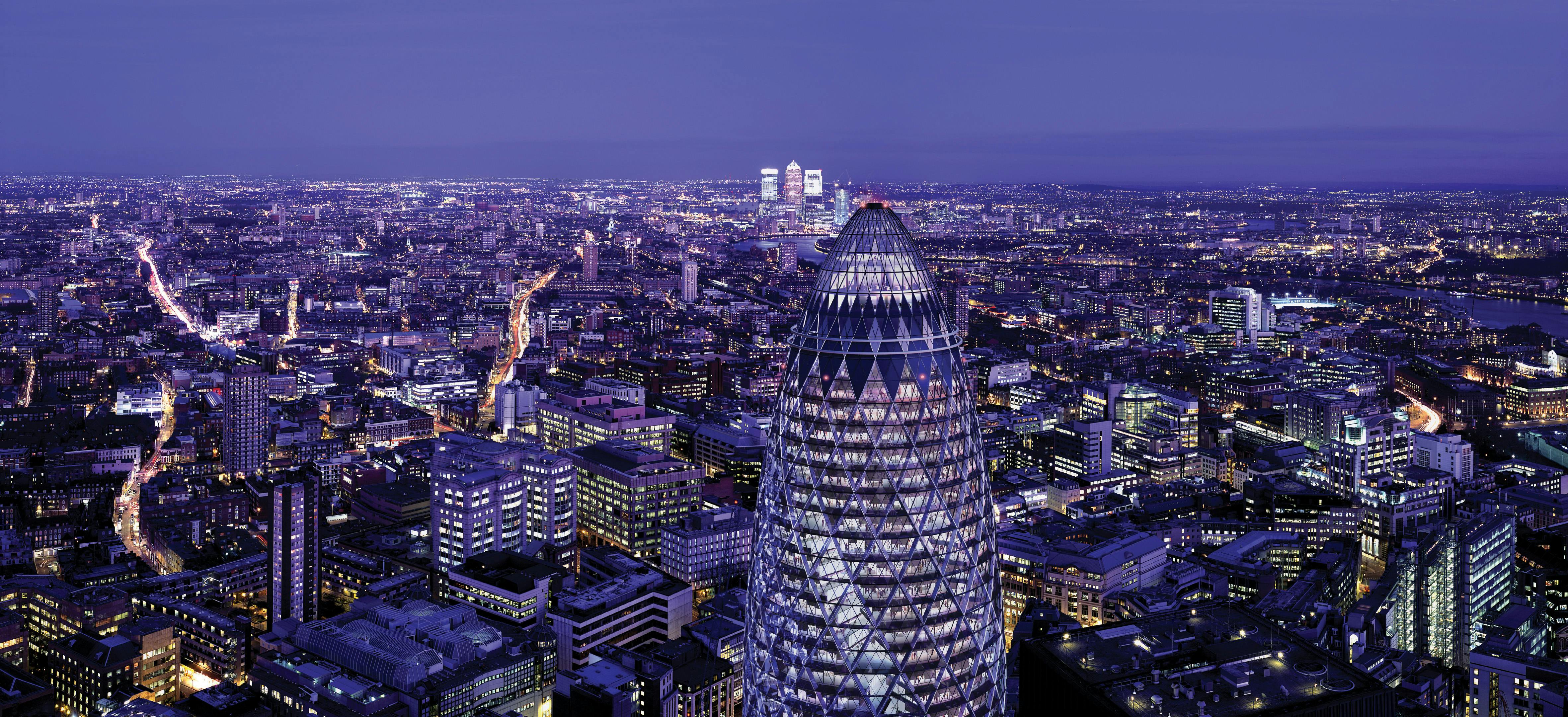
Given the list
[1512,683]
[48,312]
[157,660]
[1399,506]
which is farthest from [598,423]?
[48,312]

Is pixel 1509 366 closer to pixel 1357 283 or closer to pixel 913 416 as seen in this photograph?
pixel 1357 283

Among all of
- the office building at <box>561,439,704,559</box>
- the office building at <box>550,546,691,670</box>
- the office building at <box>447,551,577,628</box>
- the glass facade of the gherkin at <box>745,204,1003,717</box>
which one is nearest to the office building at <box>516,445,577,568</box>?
the office building at <box>561,439,704,559</box>

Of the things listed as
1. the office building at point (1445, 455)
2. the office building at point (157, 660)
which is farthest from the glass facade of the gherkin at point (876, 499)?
the office building at point (1445, 455)

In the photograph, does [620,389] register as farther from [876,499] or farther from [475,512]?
[876,499]

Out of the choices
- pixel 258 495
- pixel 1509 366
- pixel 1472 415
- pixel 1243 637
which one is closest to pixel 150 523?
pixel 258 495

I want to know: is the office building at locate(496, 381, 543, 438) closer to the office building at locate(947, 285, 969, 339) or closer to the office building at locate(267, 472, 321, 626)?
the office building at locate(267, 472, 321, 626)

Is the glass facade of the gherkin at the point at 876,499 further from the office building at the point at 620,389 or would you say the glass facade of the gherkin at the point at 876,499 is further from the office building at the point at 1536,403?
the office building at the point at 1536,403

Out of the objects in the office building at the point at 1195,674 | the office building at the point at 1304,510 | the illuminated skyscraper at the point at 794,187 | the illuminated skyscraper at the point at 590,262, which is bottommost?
the office building at the point at 1304,510
